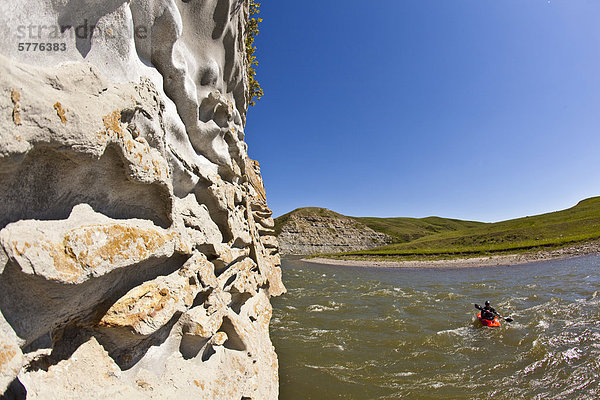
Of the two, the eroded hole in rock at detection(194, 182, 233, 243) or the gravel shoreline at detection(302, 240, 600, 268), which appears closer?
the eroded hole in rock at detection(194, 182, 233, 243)

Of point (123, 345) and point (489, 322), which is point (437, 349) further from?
point (123, 345)

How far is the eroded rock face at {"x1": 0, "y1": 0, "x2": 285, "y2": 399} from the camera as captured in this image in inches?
96.1

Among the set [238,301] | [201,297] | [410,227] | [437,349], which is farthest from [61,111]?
[410,227]

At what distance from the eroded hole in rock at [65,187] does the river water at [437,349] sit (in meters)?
6.81

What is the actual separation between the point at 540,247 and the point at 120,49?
6784 cm

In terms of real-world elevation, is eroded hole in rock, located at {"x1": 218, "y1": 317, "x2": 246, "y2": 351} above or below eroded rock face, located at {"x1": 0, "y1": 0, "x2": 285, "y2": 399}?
below

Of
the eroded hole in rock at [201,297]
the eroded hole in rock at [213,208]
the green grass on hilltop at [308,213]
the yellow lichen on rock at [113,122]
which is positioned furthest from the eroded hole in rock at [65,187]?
the green grass on hilltop at [308,213]

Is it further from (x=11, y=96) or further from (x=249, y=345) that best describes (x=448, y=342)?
(x=11, y=96)

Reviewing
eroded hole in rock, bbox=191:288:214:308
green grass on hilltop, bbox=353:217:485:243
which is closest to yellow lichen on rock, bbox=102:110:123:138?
eroded hole in rock, bbox=191:288:214:308

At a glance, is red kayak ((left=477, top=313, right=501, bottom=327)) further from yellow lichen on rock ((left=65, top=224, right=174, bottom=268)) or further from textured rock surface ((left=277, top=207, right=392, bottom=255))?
textured rock surface ((left=277, top=207, right=392, bottom=255))

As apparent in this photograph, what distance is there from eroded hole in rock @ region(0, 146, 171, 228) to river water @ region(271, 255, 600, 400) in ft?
22.3

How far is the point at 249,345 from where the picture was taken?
646 cm

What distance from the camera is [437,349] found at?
403 inches

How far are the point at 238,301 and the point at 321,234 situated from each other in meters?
93.3
